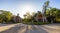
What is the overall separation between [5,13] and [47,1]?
78.2 feet

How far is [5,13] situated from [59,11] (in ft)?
96.7

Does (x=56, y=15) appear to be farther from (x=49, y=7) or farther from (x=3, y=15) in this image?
(x=3, y=15)

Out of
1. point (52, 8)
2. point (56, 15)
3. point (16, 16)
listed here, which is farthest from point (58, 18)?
point (16, 16)

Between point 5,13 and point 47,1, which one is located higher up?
point 47,1

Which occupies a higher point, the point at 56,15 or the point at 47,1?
the point at 47,1

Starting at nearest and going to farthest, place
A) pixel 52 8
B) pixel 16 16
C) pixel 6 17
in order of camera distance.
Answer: pixel 52 8
pixel 6 17
pixel 16 16

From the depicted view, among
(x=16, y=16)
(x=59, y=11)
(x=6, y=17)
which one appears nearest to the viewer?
(x=59, y=11)

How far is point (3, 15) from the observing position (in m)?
70.8

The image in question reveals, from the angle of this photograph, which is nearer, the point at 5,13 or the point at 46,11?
the point at 46,11

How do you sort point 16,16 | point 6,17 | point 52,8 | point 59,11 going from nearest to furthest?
point 59,11, point 52,8, point 6,17, point 16,16

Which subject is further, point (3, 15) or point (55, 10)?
point (3, 15)

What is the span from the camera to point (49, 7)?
63.3m

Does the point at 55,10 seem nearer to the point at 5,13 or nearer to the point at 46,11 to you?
the point at 46,11

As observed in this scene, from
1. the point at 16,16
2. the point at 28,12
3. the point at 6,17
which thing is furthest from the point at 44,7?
the point at 16,16
